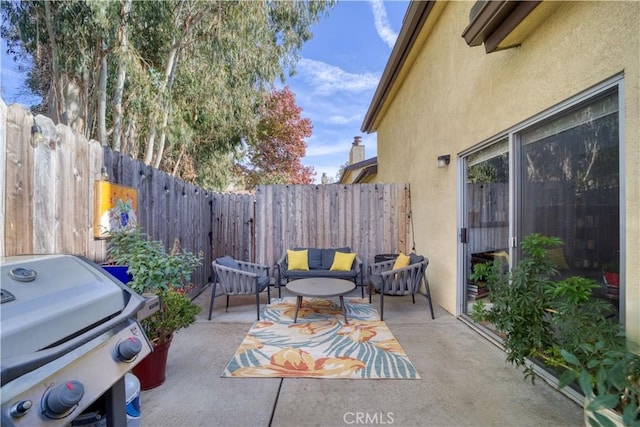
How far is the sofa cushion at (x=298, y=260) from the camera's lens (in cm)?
521

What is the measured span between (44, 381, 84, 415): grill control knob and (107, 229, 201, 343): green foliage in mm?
1566

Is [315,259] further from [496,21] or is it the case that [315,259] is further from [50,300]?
[50,300]

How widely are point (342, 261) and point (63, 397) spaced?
4.57 meters

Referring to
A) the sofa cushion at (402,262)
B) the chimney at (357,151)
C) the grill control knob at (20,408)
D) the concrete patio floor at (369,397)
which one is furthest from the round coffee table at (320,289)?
the chimney at (357,151)

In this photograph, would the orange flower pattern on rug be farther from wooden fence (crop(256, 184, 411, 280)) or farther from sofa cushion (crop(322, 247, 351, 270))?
wooden fence (crop(256, 184, 411, 280))

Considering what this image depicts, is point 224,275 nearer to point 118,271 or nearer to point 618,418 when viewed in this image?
point 118,271

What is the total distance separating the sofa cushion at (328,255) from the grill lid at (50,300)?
4.31m

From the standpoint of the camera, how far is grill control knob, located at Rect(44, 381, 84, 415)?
0.73 m

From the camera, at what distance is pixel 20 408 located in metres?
0.67

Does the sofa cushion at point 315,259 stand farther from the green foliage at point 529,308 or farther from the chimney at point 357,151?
the chimney at point 357,151

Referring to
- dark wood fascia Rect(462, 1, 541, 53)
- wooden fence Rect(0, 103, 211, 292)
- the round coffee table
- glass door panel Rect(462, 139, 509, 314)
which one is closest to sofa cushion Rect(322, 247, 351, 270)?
the round coffee table

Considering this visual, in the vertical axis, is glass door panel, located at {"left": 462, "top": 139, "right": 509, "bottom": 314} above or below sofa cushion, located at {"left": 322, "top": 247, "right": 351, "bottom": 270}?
above

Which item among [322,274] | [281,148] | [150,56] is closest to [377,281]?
[322,274]

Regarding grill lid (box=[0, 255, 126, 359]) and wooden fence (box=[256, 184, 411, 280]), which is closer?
grill lid (box=[0, 255, 126, 359])
